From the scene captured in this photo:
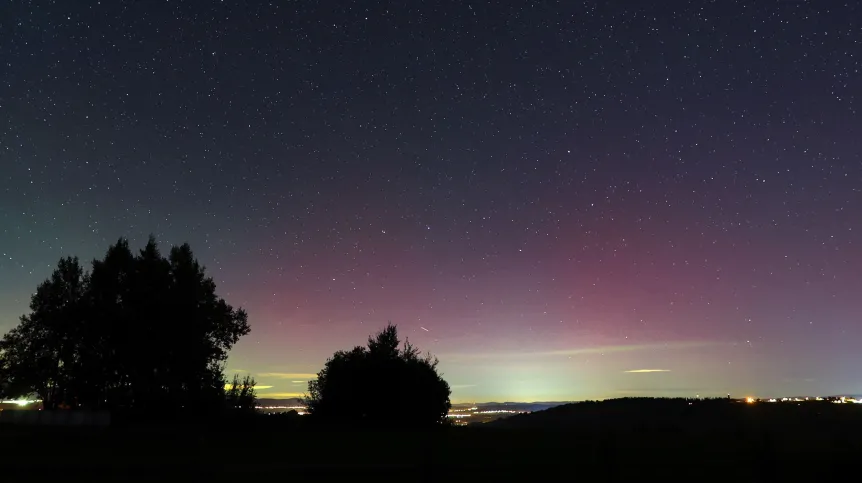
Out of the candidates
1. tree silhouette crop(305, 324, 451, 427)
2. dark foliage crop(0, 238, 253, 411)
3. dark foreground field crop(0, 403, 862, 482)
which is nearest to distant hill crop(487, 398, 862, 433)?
tree silhouette crop(305, 324, 451, 427)

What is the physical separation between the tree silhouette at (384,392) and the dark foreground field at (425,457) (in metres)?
14.1

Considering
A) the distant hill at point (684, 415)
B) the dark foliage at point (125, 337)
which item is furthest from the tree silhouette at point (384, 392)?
the dark foliage at point (125, 337)

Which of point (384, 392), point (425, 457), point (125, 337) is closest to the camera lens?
point (425, 457)

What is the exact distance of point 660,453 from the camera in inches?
803

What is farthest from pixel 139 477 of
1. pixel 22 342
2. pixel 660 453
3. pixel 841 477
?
pixel 22 342

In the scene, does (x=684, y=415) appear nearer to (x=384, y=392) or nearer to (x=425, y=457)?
(x=384, y=392)

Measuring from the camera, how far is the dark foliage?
49.3 meters

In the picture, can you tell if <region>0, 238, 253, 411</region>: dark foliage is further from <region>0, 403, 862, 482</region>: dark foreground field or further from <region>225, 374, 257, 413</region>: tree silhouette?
<region>0, 403, 862, 482</region>: dark foreground field

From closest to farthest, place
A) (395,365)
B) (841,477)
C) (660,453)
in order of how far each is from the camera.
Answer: (841,477)
(660,453)
(395,365)

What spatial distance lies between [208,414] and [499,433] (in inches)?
1138

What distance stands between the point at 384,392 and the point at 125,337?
22019mm

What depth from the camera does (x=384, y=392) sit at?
41500mm

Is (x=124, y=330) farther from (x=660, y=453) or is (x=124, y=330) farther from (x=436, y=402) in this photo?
(x=660, y=453)

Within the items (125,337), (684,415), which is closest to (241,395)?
(125,337)
